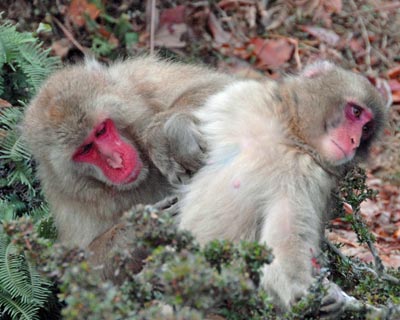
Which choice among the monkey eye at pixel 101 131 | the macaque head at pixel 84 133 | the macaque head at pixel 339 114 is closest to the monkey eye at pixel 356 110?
the macaque head at pixel 339 114

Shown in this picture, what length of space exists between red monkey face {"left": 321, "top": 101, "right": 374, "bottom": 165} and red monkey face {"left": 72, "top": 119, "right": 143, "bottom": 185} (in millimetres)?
1206

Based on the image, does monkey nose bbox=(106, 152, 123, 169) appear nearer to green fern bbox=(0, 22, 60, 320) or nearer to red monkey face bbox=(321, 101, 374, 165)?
green fern bbox=(0, 22, 60, 320)

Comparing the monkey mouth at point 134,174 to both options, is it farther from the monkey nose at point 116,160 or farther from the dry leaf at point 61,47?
the dry leaf at point 61,47

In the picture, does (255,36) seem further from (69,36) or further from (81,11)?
(69,36)

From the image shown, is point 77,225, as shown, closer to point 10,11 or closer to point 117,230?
point 117,230

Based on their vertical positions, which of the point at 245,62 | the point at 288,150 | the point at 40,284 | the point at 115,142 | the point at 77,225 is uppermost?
the point at 288,150

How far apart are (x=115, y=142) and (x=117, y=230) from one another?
1.81ft

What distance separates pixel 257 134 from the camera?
4.63 meters

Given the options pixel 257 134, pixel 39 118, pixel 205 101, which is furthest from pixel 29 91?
pixel 257 134

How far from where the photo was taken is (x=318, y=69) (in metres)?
4.88

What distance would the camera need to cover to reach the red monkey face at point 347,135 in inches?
173

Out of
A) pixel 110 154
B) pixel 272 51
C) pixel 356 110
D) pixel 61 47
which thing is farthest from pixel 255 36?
pixel 356 110

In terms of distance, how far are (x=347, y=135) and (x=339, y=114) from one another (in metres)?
0.13

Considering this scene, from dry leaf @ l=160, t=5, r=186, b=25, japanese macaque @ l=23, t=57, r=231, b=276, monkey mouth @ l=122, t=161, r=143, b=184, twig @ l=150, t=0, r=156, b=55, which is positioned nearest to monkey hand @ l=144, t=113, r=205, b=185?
japanese macaque @ l=23, t=57, r=231, b=276
